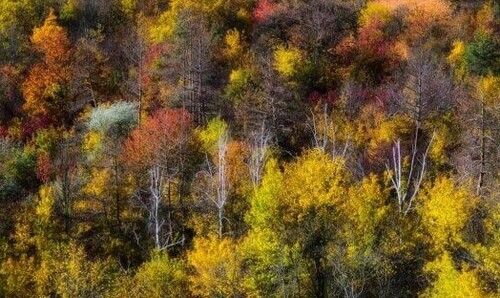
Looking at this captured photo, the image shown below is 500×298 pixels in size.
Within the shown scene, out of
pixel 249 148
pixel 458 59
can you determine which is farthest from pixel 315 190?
pixel 458 59

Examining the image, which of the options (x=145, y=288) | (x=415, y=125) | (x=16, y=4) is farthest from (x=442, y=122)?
(x=16, y=4)

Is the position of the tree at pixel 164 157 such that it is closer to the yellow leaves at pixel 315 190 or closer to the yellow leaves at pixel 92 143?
the yellow leaves at pixel 92 143

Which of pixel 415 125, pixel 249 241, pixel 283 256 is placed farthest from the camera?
pixel 415 125

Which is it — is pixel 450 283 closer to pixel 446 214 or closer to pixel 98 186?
pixel 446 214

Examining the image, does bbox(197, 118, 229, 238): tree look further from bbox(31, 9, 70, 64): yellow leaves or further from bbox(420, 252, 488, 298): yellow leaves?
bbox(31, 9, 70, 64): yellow leaves

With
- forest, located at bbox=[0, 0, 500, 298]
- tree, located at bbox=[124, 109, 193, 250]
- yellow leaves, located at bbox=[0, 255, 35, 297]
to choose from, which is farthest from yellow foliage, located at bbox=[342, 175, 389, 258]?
yellow leaves, located at bbox=[0, 255, 35, 297]

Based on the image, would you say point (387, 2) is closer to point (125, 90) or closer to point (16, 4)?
point (125, 90)

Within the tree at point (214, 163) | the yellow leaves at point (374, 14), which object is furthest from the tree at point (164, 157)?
the yellow leaves at point (374, 14)
